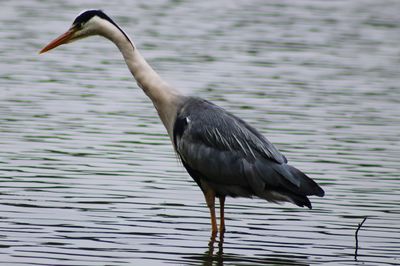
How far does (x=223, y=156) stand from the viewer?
9867 mm

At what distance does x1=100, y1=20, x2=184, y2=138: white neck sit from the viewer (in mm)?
10094

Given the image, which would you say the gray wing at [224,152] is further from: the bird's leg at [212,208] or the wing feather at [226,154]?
the bird's leg at [212,208]

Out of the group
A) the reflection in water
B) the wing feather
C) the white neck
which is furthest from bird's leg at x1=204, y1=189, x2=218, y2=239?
the white neck

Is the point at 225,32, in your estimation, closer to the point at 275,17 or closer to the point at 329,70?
the point at 275,17

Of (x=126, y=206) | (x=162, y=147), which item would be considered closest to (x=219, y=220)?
(x=126, y=206)

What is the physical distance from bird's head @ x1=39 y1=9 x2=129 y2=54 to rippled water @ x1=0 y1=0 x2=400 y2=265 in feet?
5.12

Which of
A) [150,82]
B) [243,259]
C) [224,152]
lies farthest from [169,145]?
[243,259]

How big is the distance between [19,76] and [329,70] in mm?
5286

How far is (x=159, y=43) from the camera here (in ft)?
70.6

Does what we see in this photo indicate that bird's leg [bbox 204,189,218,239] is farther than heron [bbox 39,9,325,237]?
Yes

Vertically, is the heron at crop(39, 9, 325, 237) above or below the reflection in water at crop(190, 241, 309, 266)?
above

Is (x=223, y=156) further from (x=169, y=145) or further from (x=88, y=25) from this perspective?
(x=169, y=145)

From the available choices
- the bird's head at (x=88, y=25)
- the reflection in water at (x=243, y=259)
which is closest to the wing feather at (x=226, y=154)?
the reflection in water at (x=243, y=259)

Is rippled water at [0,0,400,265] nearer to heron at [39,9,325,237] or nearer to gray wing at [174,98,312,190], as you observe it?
heron at [39,9,325,237]
